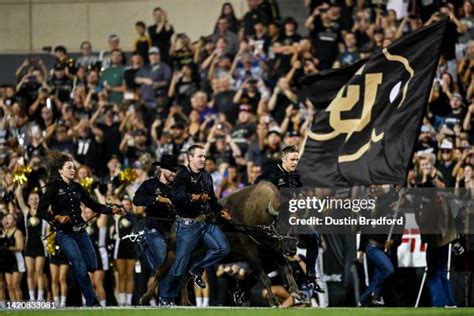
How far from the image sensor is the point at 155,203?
66.0ft

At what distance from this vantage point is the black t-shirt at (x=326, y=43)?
25.3 meters

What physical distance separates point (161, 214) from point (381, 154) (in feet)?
10.2

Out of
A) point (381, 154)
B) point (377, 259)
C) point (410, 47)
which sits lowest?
point (377, 259)

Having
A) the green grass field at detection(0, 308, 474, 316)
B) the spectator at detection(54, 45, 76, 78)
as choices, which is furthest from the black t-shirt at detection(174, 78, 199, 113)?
the green grass field at detection(0, 308, 474, 316)

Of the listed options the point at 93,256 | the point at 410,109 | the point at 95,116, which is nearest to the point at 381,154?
the point at 410,109

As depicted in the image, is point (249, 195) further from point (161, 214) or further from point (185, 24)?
point (185, 24)

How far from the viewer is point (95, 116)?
26906 millimetres

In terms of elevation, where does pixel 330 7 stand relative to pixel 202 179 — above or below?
above

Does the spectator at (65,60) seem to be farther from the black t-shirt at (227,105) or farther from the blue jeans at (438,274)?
the blue jeans at (438,274)

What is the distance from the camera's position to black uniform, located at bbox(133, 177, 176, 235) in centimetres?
1992

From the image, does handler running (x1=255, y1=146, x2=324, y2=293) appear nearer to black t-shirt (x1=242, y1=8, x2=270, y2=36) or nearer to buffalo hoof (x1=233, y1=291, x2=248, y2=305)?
buffalo hoof (x1=233, y1=291, x2=248, y2=305)

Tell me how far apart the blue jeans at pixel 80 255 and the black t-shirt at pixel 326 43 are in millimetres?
7272

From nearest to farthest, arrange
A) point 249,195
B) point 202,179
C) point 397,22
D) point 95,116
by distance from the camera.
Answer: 1. point 202,179
2. point 249,195
3. point 397,22
4. point 95,116

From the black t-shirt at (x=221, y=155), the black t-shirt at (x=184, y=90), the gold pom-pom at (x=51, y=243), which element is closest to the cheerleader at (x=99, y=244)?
the gold pom-pom at (x=51, y=243)
